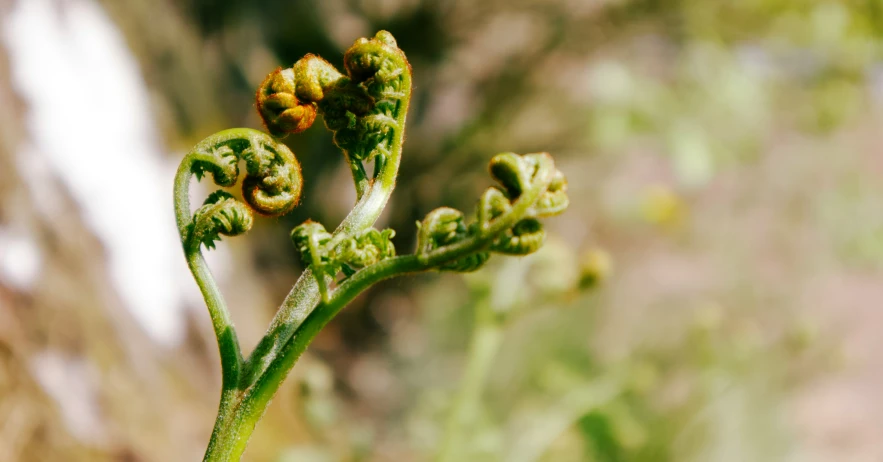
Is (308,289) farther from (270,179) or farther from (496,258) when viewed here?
(496,258)

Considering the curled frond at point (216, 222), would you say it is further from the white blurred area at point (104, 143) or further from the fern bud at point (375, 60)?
the white blurred area at point (104, 143)

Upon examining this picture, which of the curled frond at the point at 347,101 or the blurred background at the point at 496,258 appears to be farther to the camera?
the blurred background at the point at 496,258

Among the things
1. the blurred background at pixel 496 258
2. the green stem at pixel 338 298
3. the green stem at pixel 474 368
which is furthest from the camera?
the blurred background at pixel 496 258

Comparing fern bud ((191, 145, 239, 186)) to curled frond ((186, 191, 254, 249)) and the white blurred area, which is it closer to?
curled frond ((186, 191, 254, 249))

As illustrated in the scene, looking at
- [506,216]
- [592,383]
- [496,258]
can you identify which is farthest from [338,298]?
[496,258]

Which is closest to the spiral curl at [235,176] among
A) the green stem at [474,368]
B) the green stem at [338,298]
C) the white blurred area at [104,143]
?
the green stem at [338,298]

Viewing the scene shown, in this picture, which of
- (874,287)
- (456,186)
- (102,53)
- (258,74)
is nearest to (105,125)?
(102,53)

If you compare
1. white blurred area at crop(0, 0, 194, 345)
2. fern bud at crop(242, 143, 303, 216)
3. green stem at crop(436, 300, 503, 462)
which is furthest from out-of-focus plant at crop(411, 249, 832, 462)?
white blurred area at crop(0, 0, 194, 345)
